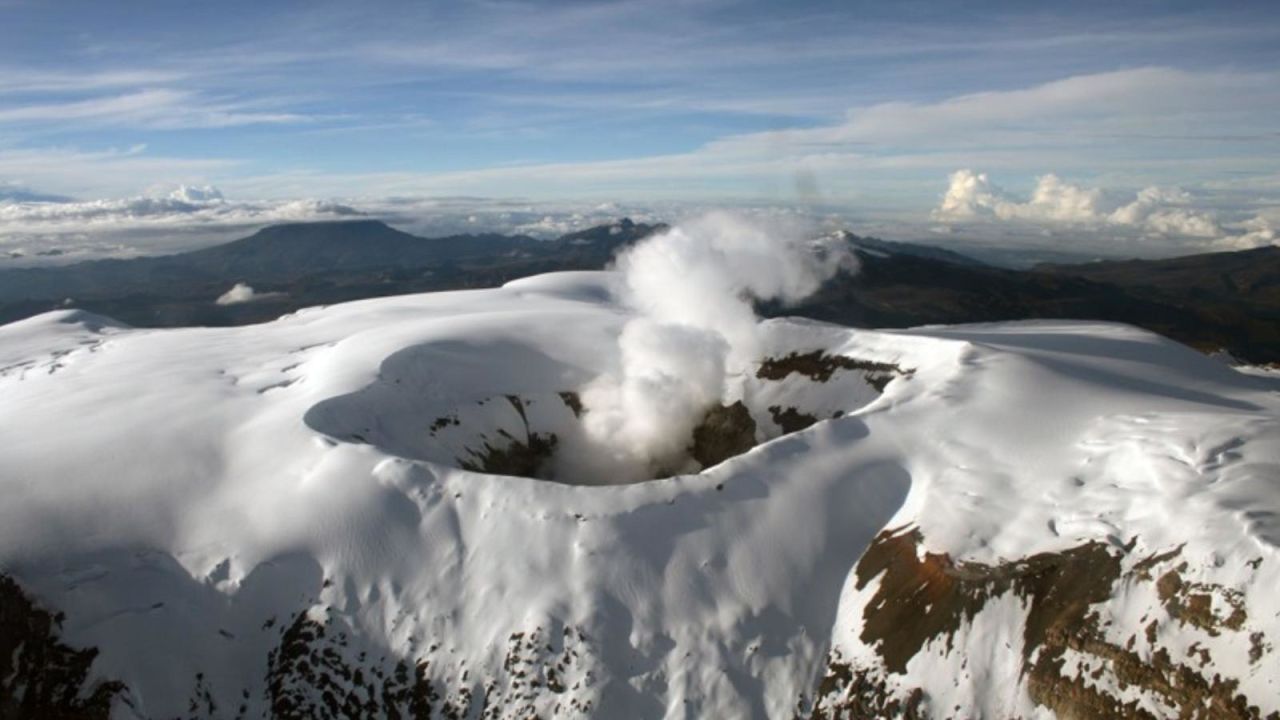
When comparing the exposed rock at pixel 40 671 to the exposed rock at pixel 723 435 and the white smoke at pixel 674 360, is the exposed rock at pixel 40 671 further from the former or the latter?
the exposed rock at pixel 723 435

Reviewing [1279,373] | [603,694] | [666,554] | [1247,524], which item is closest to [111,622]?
[603,694]

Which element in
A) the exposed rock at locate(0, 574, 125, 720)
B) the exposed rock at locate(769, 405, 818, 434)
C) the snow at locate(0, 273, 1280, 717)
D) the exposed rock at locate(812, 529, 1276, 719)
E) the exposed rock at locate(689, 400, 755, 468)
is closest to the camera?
the exposed rock at locate(812, 529, 1276, 719)

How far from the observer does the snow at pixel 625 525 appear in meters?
28.1

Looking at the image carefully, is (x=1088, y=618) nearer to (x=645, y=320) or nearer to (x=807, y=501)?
(x=807, y=501)

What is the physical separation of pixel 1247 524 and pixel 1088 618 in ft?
19.0

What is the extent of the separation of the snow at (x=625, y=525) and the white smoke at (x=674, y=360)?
41.4 ft

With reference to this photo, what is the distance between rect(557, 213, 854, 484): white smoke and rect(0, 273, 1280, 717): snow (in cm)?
1261

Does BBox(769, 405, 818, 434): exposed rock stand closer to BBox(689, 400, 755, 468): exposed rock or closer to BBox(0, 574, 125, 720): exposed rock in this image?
BBox(689, 400, 755, 468): exposed rock

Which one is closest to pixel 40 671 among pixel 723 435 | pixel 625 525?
pixel 625 525

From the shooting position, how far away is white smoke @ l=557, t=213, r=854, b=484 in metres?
48.8

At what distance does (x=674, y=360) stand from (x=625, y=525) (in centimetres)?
2067

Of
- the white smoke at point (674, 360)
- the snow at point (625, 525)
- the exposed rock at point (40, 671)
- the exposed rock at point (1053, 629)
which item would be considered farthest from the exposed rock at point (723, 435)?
the exposed rock at point (40, 671)

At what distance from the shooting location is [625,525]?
3275cm

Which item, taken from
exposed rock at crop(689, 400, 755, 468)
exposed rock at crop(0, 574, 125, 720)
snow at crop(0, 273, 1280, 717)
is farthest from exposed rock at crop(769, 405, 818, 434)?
exposed rock at crop(0, 574, 125, 720)
